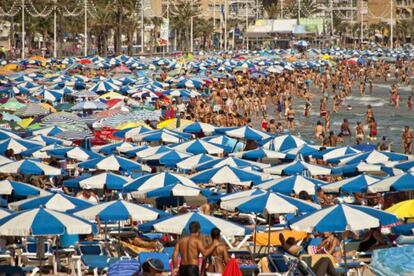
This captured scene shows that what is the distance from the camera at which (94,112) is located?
36.8m

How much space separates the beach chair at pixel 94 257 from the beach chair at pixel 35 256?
42cm

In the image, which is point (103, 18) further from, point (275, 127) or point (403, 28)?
point (403, 28)

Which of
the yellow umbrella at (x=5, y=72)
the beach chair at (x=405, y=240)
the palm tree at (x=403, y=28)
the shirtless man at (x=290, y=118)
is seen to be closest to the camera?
the beach chair at (x=405, y=240)

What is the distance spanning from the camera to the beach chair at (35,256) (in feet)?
51.8

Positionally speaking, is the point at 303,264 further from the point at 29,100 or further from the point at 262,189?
the point at 29,100

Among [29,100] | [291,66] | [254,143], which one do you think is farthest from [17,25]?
[254,143]

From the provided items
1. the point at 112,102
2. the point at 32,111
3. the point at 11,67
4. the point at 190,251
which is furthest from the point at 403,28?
the point at 190,251

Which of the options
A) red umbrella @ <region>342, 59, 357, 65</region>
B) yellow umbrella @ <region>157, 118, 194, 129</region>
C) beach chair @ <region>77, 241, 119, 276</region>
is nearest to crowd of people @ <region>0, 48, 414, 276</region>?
red umbrella @ <region>342, 59, 357, 65</region>

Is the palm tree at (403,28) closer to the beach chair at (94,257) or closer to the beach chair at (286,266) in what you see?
the beach chair at (94,257)

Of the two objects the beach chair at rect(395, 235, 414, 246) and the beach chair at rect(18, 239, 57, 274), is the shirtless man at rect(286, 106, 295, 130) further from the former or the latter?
the beach chair at rect(395, 235, 414, 246)

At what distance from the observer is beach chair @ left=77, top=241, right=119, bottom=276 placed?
15297 mm

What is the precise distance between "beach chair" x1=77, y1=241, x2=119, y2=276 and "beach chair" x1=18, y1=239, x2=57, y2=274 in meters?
0.42

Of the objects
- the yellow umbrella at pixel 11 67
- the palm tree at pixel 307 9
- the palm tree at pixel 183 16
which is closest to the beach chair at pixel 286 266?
the yellow umbrella at pixel 11 67

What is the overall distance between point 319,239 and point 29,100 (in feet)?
80.8
